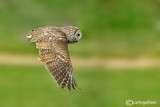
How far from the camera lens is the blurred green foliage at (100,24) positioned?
1642 cm

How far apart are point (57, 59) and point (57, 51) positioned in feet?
0.38

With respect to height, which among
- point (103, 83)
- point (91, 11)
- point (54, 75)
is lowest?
point (103, 83)

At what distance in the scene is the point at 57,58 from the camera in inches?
326

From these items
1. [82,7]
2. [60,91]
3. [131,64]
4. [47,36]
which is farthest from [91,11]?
[47,36]

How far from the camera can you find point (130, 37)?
17.0 m

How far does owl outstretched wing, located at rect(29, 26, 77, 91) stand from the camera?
8.16m

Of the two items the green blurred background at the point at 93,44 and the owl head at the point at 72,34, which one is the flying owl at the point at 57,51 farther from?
the green blurred background at the point at 93,44

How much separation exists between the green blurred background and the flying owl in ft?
20.8

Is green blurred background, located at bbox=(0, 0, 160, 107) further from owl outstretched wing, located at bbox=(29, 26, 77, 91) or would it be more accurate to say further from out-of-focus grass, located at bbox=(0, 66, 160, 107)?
owl outstretched wing, located at bbox=(29, 26, 77, 91)

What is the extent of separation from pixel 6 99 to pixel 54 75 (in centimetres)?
720

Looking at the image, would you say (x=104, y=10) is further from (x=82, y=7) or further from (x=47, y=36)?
(x=47, y=36)

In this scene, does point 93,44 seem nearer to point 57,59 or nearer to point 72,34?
point 72,34
